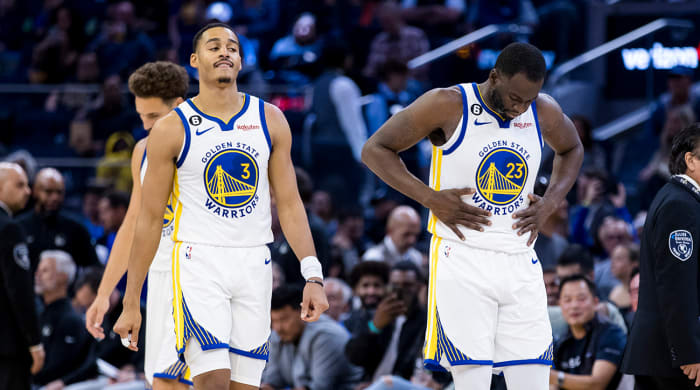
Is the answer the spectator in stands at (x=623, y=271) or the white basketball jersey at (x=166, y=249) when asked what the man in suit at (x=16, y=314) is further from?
the spectator in stands at (x=623, y=271)

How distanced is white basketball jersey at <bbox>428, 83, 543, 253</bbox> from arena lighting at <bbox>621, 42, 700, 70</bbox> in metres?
6.89

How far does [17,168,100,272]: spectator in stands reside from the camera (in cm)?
989

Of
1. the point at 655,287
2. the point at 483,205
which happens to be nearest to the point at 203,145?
the point at 483,205

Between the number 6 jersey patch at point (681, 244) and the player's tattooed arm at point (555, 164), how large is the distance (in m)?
0.57

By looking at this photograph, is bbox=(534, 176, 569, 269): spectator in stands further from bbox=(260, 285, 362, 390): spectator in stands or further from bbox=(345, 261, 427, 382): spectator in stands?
bbox=(260, 285, 362, 390): spectator in stands

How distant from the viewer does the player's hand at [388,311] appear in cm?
794

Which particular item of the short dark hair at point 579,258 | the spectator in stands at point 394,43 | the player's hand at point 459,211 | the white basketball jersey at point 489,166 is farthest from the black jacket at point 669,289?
the spectator in stands at point 394,43

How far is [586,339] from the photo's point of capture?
7.18 m

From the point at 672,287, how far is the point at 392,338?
128 inches

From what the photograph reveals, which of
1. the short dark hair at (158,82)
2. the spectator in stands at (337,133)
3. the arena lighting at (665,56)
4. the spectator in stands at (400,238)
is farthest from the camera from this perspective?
the arena lighting at (665,56)

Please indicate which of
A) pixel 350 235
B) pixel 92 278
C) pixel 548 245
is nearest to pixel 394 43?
pixel 350 235

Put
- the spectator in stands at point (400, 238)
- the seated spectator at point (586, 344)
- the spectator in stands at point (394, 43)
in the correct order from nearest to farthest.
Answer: the seated spectator at point (586, 344) → the spectator in stands at point (400, 238) → the spectator in stands at point (394, 43)

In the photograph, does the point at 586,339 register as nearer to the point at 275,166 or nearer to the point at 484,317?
the point at 484,317

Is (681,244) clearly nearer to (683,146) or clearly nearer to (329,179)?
(683,146)
